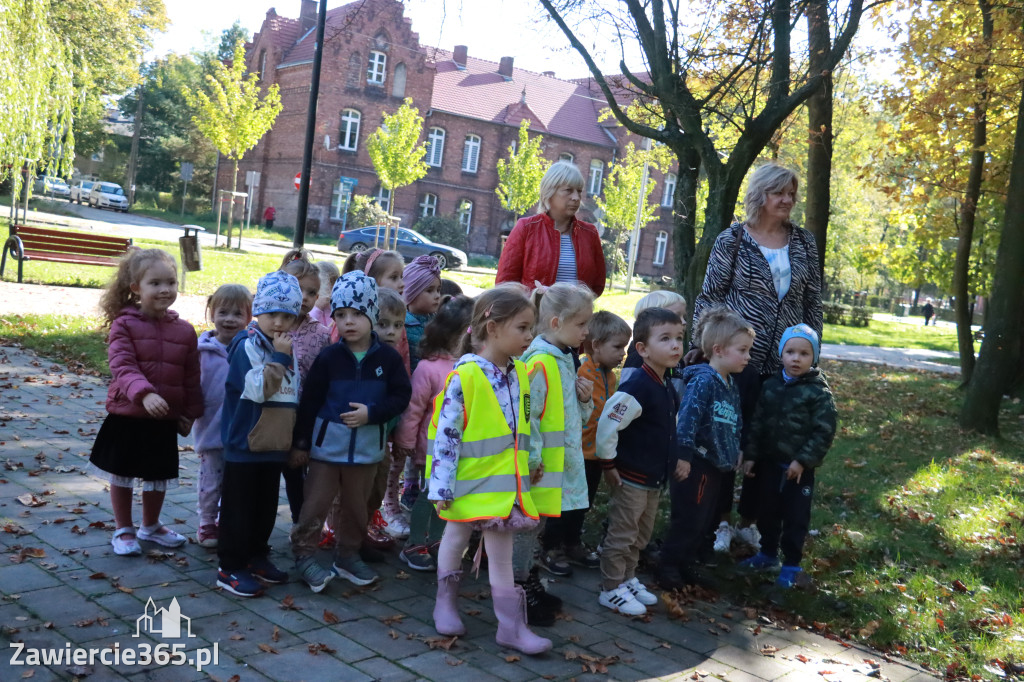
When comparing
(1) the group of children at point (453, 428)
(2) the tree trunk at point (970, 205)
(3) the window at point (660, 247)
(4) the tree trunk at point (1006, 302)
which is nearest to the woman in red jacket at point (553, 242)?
(1) the group of children at point (453, 428)

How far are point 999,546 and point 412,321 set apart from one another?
4.67m

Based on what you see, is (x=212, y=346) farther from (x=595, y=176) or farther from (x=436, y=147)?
(x=595, y=176)

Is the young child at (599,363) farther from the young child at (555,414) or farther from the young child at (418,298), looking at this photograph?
the young child at (418,298)

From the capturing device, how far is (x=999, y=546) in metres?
6.86

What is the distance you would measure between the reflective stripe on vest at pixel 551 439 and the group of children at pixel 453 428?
0.01m

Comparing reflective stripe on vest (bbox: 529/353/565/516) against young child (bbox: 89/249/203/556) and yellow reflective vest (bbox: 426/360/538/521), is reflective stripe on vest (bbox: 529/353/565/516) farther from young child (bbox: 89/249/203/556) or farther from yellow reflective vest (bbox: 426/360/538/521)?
young child (bbox: 89/249/203/556)

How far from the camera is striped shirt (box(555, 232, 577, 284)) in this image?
5988mm

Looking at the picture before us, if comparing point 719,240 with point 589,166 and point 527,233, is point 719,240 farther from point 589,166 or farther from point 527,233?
point 589,166

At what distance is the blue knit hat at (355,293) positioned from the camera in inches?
181

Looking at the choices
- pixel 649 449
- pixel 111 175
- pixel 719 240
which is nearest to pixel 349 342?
pixel 649 449

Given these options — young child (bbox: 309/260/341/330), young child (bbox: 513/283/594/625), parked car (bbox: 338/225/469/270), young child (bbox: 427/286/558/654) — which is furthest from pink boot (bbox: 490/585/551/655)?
parked car (bbox: 338/225/469/270)

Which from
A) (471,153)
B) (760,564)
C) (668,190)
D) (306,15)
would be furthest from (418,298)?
(668,190)

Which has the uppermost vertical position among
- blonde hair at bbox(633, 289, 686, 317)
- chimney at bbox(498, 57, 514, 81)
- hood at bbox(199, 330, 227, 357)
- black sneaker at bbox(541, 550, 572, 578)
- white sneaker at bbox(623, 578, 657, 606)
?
chimney at bbox(498, 57, 514, 81)

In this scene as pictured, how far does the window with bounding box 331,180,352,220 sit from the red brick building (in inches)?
3.0
